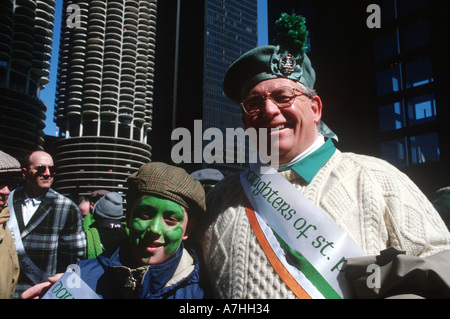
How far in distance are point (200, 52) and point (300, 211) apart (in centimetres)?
3285

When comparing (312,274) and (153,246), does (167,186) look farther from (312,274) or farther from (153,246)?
(312,274)

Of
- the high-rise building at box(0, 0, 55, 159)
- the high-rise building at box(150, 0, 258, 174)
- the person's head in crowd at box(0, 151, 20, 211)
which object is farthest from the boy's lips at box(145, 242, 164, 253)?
the high-rise building at box(0, 0, 55, 159)

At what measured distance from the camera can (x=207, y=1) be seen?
96.3 feet

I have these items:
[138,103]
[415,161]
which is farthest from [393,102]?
[138,103]

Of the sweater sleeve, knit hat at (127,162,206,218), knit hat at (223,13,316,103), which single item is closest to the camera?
the sweater sleeve

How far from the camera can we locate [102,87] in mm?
23719

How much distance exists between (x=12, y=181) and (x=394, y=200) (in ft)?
8.42

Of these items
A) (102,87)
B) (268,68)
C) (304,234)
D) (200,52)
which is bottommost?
(304,234)

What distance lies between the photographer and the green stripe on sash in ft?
5.38

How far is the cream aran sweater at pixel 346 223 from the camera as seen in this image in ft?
5.35

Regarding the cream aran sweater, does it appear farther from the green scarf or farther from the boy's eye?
the green scarf

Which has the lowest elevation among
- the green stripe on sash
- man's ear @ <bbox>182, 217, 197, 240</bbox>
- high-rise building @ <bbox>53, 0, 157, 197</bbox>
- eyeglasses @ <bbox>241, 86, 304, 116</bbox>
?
the green stripe on sash

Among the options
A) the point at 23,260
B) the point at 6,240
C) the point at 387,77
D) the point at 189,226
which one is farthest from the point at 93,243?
the point at 387,77
